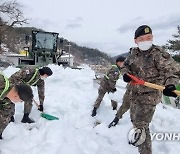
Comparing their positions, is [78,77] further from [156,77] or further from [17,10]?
[17,10]

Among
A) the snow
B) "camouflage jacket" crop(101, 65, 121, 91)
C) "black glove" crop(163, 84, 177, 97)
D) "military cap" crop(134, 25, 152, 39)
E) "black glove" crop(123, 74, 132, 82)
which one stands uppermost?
"military cap" crop(134, 25, 152, 39)

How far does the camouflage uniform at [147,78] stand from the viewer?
394cm

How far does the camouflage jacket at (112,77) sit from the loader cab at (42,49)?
11.7 metres

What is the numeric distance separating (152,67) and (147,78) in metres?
0.17

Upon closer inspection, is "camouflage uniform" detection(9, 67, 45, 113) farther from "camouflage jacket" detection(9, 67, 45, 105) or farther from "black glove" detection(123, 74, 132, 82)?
"black glove" detection(123, 74, 132, 82)

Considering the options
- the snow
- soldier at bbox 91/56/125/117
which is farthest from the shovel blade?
soldier at bbox 91/56/125/117

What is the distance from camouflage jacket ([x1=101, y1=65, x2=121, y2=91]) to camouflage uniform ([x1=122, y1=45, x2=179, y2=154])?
2961 millimetres

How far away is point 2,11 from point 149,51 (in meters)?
31.7

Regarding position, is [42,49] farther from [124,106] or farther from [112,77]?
[124,106]

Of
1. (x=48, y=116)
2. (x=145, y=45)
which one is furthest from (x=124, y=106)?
(x=145, y=45)

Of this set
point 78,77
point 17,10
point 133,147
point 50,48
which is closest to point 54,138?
point 133,147

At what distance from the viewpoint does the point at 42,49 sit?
752 inches

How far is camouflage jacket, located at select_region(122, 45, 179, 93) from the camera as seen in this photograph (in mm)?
3779

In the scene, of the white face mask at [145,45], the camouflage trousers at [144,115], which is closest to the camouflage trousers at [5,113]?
the camouflage trousers at [144,115]
